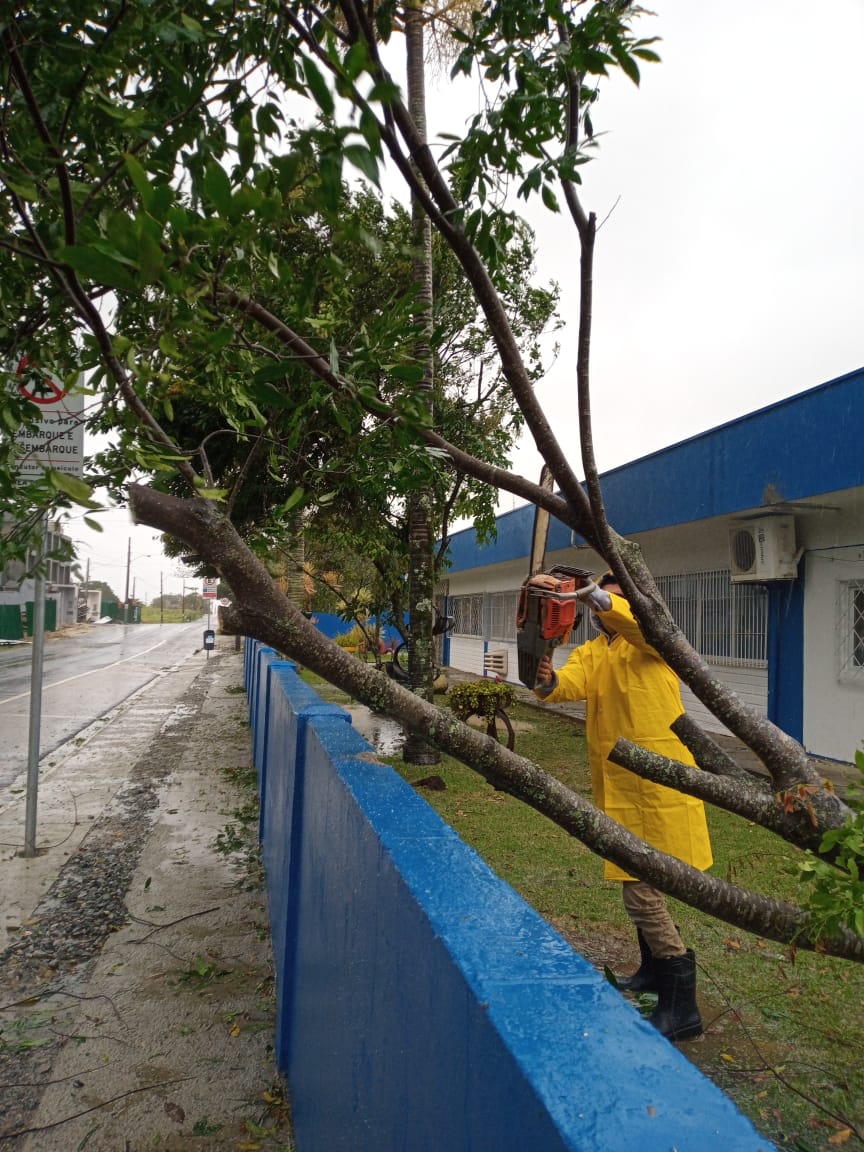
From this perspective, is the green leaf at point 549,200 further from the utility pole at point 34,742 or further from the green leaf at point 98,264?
the utility pole at point 34,742

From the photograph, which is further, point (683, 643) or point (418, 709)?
point (683, 643)

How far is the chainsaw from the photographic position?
262cm

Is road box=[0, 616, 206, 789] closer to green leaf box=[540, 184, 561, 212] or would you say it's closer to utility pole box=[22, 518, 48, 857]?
utility pole box=[22, 518, 48, 857]

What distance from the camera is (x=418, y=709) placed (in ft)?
7.12

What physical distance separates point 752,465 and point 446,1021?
8.97m

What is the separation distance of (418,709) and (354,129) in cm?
134

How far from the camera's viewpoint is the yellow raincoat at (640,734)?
3508 millimetres


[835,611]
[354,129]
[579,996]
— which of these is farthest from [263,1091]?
[835,611]

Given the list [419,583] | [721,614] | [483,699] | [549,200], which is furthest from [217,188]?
[721,614]

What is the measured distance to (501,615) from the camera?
2178 centimetres

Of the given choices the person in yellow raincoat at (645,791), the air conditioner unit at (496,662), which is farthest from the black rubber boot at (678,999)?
the air conditioner unit at (496,662)

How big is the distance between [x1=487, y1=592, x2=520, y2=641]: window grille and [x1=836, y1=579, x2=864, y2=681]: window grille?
35.9 ft

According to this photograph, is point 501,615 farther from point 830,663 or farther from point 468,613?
point 830,663

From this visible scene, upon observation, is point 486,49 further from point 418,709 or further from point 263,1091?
point 263,1091
